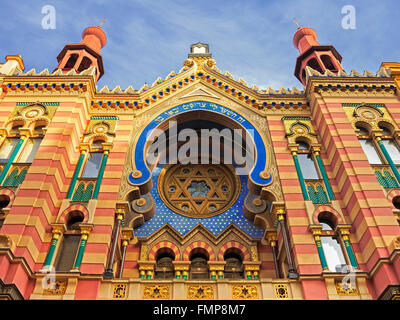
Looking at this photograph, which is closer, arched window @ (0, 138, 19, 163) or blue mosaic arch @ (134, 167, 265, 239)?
arched window @ (0, 138, 19, 163)

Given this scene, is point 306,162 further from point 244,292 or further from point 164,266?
point 164,266

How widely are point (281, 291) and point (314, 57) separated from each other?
14.5 m

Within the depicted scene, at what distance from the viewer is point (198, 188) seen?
682 inches

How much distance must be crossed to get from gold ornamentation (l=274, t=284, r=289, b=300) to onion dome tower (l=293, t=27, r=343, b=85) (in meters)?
12.9

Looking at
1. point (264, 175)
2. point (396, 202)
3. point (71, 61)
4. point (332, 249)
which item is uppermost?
point (71, 61)

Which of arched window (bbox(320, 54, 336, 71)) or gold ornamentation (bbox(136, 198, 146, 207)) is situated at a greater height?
arched window (bbox(320, 54, 336, 71))

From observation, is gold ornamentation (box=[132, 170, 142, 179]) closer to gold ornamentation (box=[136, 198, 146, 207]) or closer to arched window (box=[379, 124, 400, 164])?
gold ornamentation (box=[136, 198, 146, 207])

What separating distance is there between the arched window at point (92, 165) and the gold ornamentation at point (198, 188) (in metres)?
2.91

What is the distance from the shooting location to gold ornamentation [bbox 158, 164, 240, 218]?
16375 millimetres

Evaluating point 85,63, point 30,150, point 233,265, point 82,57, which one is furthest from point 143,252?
point 85,63

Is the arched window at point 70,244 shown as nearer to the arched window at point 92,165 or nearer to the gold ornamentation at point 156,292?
the arched window at point 92,165

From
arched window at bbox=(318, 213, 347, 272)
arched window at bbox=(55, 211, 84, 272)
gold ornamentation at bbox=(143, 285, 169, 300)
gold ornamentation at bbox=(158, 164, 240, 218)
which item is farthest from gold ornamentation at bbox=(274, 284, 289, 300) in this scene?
arched window at bbox=(55, 211, 84, 272)

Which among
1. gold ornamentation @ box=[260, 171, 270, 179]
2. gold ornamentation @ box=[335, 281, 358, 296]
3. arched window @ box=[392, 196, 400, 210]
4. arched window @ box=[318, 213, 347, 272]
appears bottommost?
gold ornamentation @ box=[335, 281, 358, 296]

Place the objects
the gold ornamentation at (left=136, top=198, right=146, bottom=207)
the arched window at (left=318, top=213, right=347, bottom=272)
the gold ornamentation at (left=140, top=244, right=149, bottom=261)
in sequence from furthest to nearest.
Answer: the gold ornamentation at (left=136, top=198, right=146, bottom=207)
the gold ornamentation at (left=140, top=244, right=149, bottom=261)
the arched window at (left=318, top=213, right=347, bottom=272)
